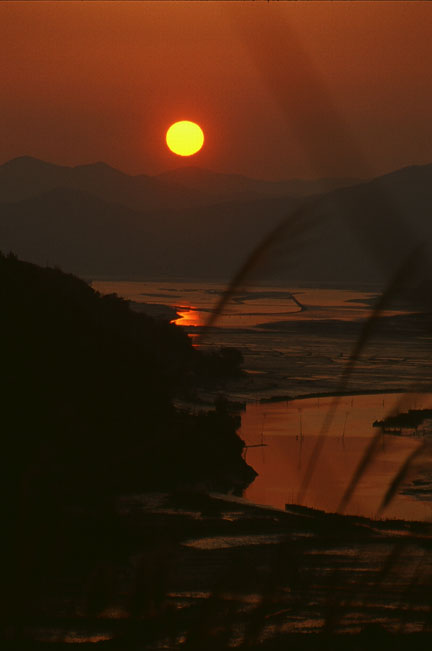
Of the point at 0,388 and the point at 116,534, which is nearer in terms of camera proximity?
the point at 116,534

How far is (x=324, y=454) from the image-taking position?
20.7 metres

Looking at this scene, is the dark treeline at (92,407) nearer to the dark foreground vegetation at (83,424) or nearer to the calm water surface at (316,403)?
the dark foreground vegetation at (83,424)

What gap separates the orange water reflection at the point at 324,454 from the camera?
1675 centimetres

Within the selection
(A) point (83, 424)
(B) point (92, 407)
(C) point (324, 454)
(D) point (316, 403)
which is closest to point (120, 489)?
(A) point (83, 424)

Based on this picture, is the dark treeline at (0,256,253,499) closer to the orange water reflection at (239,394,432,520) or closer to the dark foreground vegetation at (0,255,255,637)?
the dark foreground vegetation at (0,255,255,637)

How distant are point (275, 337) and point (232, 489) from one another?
119ft

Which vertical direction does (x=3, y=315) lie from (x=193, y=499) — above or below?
above

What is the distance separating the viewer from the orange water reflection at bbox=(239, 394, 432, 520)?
16.8 m

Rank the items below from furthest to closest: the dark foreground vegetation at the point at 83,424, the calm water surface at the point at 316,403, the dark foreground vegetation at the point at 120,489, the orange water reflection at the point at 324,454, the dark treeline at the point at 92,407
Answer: the calm water surface at the point at 316,403, the orange water reflection at the point at 324,454, the dark treeline at the point at 92,407, the dark foreground vegetation at the point at 83,424, the dark foreground vegetation at the point at 120,489

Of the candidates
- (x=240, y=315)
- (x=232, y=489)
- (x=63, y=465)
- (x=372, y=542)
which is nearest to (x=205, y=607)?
(x=372, y=542)

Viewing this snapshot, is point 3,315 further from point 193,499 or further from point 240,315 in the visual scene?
point 240,315

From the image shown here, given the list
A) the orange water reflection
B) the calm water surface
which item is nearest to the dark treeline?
the orange water reflection

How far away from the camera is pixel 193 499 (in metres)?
17.0

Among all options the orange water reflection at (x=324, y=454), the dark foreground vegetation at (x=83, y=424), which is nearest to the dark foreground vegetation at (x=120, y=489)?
the dark foreground vegetation at (x=83, y=424)
